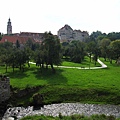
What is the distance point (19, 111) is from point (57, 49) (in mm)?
27777

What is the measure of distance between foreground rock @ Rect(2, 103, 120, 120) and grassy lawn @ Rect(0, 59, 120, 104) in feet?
8.37

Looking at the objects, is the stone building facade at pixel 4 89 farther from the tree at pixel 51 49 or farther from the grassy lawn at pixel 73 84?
the tree at pixel 51 49

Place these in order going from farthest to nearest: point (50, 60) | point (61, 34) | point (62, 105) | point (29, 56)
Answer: point (61, 34) < point (29, 56) < point (50, 60) < point (62, 105)

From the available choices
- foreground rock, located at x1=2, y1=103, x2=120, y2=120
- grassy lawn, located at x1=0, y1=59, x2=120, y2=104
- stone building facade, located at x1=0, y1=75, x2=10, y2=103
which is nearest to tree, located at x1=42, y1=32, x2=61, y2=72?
grassy lawn, located at x1=0, y1=59, x2=120, y2=104

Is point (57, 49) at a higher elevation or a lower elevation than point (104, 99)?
higher

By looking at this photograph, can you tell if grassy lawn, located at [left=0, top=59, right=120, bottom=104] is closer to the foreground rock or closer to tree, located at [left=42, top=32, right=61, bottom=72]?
the foreground rock

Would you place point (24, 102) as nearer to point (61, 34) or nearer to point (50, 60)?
point (50, 60)

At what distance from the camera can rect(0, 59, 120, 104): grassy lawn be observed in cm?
4719

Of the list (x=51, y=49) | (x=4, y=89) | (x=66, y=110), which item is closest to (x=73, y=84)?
(x=66, y=110)

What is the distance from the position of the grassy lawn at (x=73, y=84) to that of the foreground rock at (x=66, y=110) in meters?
2.55

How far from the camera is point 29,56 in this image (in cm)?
7162

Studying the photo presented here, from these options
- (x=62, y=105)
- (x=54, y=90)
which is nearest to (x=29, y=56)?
(x=54, y=90)

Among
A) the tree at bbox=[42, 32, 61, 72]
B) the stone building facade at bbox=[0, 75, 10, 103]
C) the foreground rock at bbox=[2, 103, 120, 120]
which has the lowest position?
the foreground rock at bbox=[2, 103, 120, 120]

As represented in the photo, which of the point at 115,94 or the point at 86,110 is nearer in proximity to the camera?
the point at 86,110
